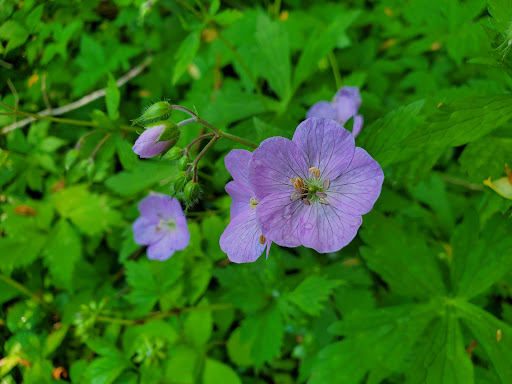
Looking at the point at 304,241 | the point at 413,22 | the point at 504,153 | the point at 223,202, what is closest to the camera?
the point at 304,241

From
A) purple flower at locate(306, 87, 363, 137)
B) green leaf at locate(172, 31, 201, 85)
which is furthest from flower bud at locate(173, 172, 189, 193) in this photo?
green leaf at locate(172, 31, 201, 85)

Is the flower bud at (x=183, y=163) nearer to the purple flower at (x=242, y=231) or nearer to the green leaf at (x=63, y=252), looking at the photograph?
the purple flower at (x=242, y=231)

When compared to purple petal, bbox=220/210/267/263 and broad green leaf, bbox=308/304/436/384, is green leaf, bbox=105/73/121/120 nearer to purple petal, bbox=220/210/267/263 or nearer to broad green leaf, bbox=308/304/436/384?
purple petal, bbox=220/210/267/263

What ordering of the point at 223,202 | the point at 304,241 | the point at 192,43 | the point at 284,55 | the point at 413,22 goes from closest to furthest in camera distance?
the point at 304,241 < the point at 192,43 < the point at 284,55 < the point at 223,202 < the point at 413,22

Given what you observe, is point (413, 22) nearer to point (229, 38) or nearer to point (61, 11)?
point (229, 38)

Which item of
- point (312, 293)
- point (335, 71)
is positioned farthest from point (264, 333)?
point (335, 71)

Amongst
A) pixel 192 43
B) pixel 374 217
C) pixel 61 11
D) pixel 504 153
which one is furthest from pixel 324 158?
pixel 61 11

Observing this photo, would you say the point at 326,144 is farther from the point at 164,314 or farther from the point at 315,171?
the point at 164,314

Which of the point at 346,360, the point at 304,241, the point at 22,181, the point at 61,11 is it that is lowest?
the point at 346,360
